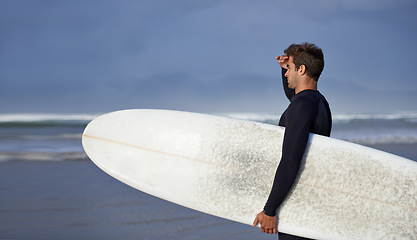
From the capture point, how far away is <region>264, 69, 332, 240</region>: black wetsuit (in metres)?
1.38

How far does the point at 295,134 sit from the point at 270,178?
384 mm

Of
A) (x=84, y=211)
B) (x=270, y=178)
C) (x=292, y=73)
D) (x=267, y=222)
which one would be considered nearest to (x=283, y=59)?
(x=292, y=73)

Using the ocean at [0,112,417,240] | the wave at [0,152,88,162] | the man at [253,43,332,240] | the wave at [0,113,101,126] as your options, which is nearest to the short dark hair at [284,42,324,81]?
the man at [253,43,332,240]

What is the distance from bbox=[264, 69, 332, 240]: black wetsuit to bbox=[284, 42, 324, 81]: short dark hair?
0.10 m

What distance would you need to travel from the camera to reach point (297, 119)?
138 centimetres

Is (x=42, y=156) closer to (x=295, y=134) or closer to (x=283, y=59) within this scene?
(x=283, y=59)

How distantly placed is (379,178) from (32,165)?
431 centimetres

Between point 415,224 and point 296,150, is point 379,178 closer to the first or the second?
point 415,224

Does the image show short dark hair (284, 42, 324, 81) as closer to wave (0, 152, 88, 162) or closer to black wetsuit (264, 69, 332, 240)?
black wetsuit (264, 69, 332, 240)

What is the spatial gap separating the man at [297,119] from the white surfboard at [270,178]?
5.8 inches

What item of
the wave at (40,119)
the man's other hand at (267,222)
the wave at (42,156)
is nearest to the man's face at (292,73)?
the man's other hand at (267,222)

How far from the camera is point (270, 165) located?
1.72 m

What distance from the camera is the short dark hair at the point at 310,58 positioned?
1.53 m

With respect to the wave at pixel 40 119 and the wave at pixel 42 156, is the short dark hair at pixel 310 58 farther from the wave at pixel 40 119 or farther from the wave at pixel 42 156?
the wave at pixel 40 119
